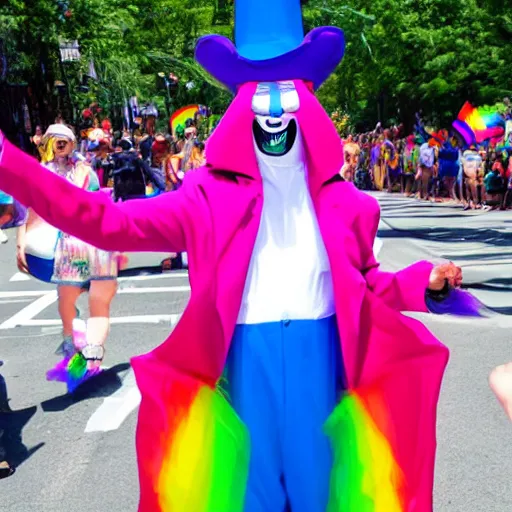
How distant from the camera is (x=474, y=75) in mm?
29344

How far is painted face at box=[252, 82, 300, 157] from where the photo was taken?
3117 mm

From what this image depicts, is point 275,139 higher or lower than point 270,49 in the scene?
lower

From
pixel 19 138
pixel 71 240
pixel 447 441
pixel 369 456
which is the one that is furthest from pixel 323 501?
pixel 19 138

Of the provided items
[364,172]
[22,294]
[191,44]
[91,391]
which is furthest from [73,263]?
[191,44]

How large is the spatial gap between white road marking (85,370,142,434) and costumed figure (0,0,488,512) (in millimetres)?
2690

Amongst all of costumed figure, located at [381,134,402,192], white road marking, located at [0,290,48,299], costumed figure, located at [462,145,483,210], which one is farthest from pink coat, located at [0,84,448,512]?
costumed figure, located at [381,134,402,192]

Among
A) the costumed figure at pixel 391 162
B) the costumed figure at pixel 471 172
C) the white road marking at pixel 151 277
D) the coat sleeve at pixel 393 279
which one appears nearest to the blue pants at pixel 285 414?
the coat sleeve at pixel 393 279

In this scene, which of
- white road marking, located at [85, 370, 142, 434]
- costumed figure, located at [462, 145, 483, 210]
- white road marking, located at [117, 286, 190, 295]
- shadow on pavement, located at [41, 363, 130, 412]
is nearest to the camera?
white road marking, located at [85, 370, 142, 434]

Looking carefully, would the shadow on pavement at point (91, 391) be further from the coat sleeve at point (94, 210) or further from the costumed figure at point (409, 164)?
the costumed figure at point (409, 164)

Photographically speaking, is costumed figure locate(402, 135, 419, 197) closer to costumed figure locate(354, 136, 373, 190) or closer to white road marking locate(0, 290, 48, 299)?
costumed figure locate(354, 136, 373, 190)

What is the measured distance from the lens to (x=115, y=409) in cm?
597

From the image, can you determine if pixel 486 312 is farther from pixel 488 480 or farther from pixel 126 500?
pixel 126 500

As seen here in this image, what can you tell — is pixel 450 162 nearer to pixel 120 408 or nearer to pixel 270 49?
pixel 120 408

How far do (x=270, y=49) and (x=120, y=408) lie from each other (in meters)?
3.36
